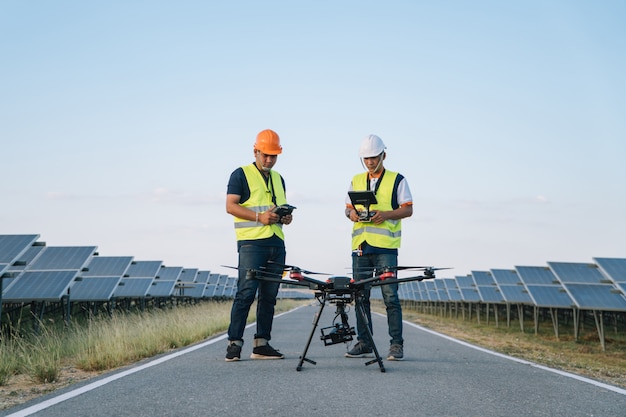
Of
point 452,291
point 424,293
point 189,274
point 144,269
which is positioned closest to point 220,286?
point 189,274

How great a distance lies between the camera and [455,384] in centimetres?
583

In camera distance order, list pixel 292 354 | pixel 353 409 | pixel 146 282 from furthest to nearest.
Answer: pixel 146 282 < pixel 292 354 < pixel 353 409

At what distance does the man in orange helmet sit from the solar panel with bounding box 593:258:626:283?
1294 cm

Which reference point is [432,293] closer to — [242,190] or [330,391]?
[242,190]

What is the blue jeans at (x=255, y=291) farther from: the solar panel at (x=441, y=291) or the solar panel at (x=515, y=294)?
the solar panel at (x=441, y=291)

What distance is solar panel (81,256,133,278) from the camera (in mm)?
24552

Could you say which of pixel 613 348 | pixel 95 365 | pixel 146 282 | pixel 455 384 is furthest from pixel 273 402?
pixel 146 282

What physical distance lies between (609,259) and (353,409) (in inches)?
680

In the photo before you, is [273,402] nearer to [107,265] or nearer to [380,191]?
[380,191]

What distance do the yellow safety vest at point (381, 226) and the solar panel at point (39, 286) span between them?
10355 mm

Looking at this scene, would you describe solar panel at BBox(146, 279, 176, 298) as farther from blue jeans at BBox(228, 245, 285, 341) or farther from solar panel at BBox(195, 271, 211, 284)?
blue jeans at BBox(228, 245, 285, 341)

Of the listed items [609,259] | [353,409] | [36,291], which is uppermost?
[609,259]

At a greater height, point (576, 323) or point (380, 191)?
point (380, 191)

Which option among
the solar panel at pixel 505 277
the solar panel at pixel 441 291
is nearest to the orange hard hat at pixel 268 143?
the solar panel at pixel 505 277
